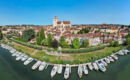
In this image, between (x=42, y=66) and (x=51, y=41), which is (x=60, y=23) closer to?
(x=51, y=41)

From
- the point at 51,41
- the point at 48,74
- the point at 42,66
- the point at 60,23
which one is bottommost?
the point at 48,74

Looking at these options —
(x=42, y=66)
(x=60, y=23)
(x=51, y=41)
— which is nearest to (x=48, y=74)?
(x=42, y=66)

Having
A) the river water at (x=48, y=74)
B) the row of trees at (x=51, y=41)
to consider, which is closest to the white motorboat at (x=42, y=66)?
the river water at (x=48, y=74)

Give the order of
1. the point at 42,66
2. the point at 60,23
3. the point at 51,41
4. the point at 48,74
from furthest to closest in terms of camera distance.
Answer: the point at 60,23 < the point at 51,41 < the point at 42,66 < the point at 48,74

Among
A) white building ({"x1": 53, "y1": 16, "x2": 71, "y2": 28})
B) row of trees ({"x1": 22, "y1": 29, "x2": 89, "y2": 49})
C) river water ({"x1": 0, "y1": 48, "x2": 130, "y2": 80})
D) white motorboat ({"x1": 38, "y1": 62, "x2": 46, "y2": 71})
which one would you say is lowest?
river water ({"x1": 0, "y1": 48, "x2": 130, "y2": 80})

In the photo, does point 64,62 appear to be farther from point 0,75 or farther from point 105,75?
point 0,75

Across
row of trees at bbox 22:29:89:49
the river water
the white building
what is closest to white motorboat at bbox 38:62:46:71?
the river water

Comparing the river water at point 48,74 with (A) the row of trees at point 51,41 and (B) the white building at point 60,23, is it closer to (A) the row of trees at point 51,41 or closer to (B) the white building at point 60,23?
(A) the row of trees at point 51,41

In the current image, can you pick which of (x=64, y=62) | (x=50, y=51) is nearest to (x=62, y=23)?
(x=50, y=51)

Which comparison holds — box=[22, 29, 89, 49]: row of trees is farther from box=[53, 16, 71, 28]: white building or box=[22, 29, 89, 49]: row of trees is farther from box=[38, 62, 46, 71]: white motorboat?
box=[53, 16, 71, 28]: white building

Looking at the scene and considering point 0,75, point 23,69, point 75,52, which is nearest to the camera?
point 0,75

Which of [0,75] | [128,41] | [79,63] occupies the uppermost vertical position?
[128,41]
